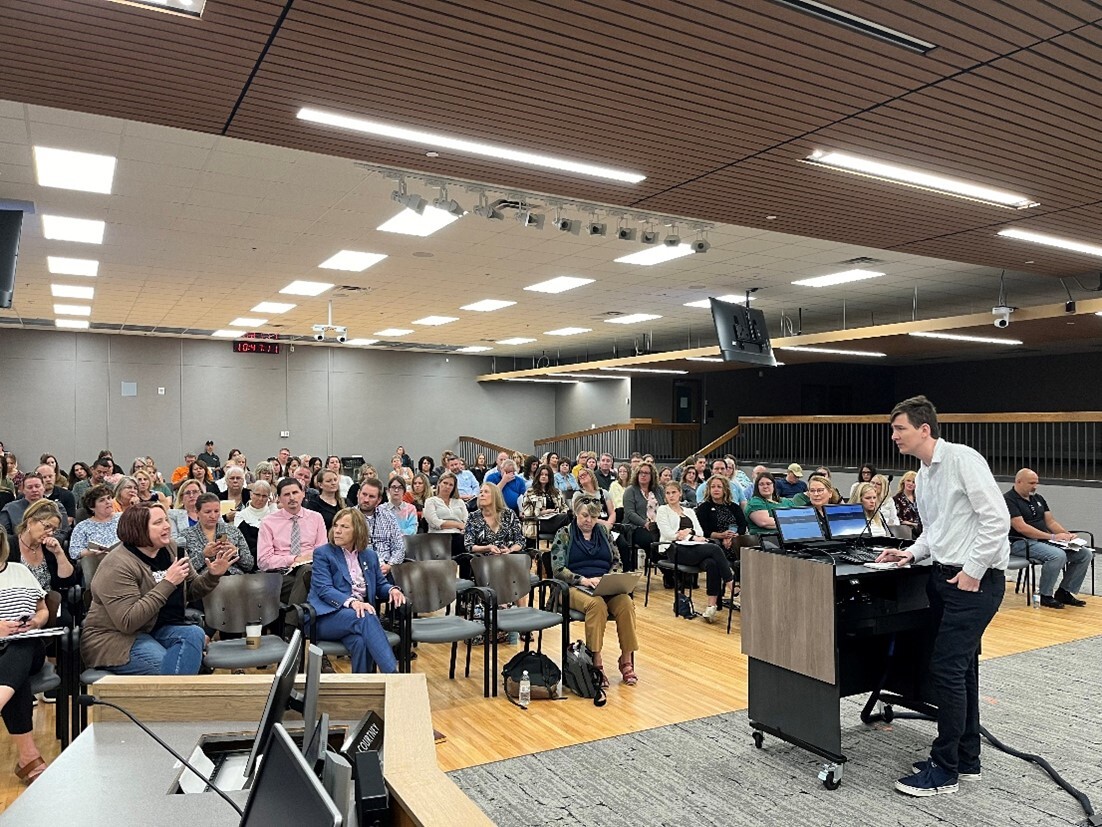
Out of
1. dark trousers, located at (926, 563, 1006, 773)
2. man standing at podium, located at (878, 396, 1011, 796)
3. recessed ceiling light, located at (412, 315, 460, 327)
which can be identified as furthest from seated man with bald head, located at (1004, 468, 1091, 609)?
recessed ceiling light, located at (412, 315, 460, 327)

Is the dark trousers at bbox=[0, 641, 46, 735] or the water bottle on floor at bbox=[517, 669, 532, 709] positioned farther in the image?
the water bottle on floor at bbox=[517, 669, 532, 709]

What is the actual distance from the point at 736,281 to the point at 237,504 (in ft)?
21.6

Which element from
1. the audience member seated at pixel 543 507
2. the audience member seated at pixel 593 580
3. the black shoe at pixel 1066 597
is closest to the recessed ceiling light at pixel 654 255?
the audience member seated at pixel 543 507

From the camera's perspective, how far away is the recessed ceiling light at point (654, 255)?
8859 millimetres

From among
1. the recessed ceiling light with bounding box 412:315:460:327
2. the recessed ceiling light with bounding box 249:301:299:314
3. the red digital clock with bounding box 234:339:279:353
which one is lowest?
the red digital clock with bounding box 234:339:279:353

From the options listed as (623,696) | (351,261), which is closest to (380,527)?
(623,696)

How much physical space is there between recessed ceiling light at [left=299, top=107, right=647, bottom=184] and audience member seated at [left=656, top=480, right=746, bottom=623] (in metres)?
3.36

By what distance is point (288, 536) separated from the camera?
5.95 meters

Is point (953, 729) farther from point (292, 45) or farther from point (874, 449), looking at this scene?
point (874, 449)

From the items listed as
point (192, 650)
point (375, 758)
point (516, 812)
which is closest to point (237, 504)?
point (192, 650)

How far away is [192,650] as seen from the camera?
418 cm

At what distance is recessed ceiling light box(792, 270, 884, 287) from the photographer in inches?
404

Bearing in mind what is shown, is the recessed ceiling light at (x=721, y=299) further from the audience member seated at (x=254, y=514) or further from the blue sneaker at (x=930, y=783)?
the blue sneaker at (x=930, y=783)

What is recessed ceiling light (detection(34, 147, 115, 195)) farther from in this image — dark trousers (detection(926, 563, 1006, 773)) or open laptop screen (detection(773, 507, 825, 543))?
dark trousers (detection(926, 563, 1006, 773))
